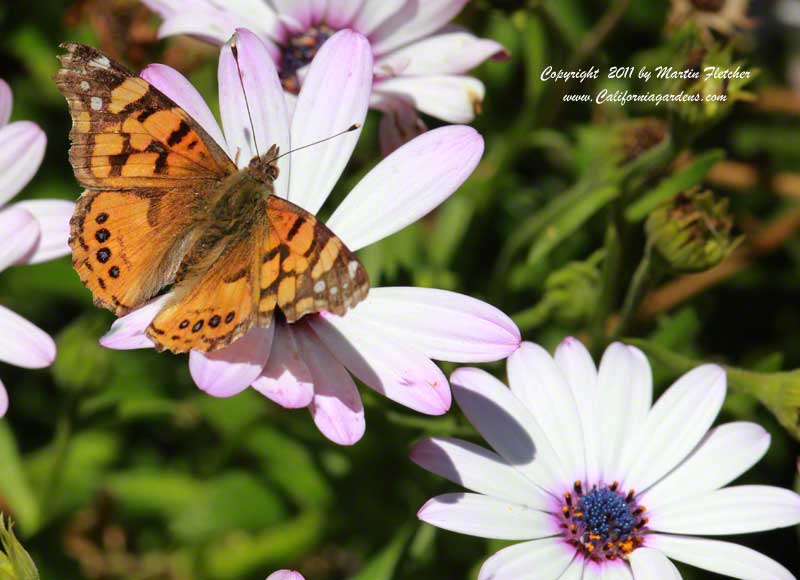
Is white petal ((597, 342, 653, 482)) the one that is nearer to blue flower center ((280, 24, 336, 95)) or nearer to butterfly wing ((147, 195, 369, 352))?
butterfly wing ((147, 195, 369, 352))

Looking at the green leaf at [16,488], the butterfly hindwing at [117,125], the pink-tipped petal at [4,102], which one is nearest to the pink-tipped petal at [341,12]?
the butterfly hindwing at [117,125]

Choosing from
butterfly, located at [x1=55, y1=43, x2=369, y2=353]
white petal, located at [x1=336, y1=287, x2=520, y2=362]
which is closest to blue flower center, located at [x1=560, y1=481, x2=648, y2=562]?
white petal, located at [x1=336, y1=287, x2=520, y2=362]

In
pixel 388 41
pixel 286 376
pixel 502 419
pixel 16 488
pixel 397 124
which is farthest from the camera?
pixel 16 488

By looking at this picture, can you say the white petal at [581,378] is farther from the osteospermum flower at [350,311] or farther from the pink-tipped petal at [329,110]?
the pink-tipped petal at [329,110]

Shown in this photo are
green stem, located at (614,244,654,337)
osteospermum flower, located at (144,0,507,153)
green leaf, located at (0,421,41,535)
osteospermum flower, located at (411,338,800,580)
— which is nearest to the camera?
osteospermum flower, located at (411,338,800,580)

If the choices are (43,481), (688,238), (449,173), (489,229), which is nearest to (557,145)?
(489,229)

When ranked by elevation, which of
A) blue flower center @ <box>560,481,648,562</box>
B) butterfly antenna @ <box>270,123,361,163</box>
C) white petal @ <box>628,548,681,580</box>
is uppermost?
butterfly antenna @ <box>270,123,361,163</box>

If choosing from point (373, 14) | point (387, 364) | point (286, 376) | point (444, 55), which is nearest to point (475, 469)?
point (387, 364)

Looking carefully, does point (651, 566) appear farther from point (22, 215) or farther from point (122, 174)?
point (22, 215)
